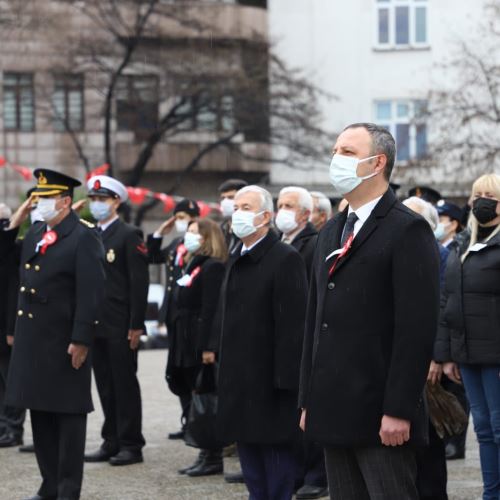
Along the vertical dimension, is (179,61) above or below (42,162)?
above

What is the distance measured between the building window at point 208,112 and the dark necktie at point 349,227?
2991 centimetres

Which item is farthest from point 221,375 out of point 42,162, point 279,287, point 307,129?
point 42,162

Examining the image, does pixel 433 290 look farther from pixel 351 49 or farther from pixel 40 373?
pixel 351 49

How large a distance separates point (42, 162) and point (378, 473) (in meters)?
34.1

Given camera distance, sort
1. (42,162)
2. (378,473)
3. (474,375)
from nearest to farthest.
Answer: (378,473) < (474,375) < (42,162)

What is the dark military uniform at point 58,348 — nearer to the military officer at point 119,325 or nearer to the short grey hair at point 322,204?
the military officer at point 119,325

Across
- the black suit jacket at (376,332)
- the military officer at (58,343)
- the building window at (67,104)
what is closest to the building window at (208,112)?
the building window at (67,104)

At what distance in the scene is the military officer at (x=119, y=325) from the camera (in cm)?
1099

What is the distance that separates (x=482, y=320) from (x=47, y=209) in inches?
112

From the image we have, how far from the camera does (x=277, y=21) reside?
39.8m

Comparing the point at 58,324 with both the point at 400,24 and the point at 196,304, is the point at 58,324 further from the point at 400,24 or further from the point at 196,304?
the point at 400,24

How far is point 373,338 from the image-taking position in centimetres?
571

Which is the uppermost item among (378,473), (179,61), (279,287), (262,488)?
(179,61)

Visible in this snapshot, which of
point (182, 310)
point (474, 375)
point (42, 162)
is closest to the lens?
point (474, 375)
